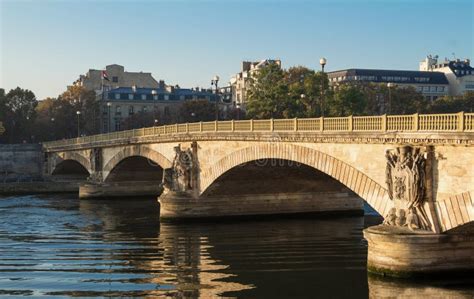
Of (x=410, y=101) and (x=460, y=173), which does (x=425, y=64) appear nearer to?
(x=410, y=101)

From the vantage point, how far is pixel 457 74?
502 feet

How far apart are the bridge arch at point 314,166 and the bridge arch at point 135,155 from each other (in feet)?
33.1

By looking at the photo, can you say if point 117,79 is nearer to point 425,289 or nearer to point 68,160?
point 68,160

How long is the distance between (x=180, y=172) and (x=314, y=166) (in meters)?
17.5

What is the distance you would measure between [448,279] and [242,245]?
1465cm

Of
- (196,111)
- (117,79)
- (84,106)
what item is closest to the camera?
(196,111)

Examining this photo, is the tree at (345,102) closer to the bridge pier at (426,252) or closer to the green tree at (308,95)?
the green tree at (308,95)

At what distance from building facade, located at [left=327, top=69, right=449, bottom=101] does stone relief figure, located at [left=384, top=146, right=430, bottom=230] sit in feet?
401

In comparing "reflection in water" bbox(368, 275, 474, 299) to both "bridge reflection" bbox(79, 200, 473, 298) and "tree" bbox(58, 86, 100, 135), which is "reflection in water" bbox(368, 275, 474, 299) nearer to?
"bridge reflection" bbox(79, 200, 473, 298)

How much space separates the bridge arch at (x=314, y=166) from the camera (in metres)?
27.8

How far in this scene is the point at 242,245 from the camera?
1444 inches

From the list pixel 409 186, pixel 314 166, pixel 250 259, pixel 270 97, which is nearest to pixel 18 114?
pixel 270 97

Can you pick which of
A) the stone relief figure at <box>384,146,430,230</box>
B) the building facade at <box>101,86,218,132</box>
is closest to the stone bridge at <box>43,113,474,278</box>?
the stone relief figure at <box>384,146,430,230</box>

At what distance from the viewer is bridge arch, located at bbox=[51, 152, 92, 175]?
7925 centimetres
